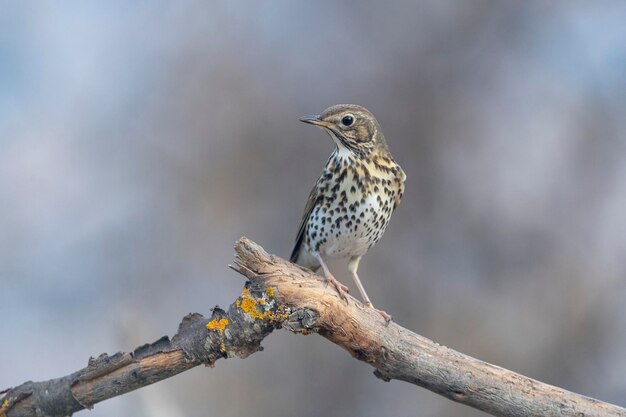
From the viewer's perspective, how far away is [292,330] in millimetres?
3609

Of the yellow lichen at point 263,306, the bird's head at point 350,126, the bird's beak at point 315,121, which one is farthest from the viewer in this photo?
the bird's head at point 350,126

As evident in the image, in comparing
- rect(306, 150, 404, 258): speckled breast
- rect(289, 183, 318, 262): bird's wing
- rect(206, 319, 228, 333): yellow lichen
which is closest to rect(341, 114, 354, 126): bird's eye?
rect(306, 150, 404, 258): speckled breast

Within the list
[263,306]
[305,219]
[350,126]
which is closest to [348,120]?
[350,126]

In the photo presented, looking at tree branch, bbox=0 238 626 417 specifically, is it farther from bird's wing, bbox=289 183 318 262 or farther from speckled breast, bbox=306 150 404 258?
bird's wing, bbox=289 183 318 262

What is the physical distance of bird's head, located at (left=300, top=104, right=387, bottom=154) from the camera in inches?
186

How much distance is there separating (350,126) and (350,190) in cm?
38

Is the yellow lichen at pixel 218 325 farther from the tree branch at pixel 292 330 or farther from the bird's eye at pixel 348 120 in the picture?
the bird's eye at pixel 348 120

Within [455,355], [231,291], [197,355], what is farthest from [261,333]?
[231,291]

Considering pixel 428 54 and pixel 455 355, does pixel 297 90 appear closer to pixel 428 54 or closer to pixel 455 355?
pixel 428 54

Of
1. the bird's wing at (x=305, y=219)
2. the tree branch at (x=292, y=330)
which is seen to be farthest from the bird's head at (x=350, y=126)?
the tree branch at (x=292, y=330)

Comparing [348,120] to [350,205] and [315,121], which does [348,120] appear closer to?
[315,121]

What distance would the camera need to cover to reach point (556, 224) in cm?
646

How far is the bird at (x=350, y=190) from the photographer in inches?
183

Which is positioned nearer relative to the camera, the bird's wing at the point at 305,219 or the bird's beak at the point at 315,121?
the bird's beak at the point at 315,121
